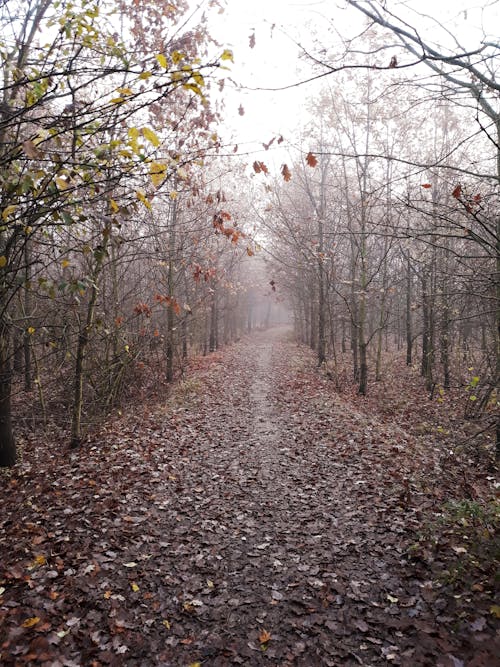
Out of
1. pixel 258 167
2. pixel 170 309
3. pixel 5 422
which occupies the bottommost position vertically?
pixel 5 422

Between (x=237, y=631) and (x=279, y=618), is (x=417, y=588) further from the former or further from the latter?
(x=237, y=631)

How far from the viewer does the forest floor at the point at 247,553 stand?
356 cm

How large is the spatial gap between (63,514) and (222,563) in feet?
7.92

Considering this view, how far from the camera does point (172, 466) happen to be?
7.41 metres

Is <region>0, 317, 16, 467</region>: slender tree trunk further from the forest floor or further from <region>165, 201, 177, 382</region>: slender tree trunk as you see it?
<region>165, 201, 177, 382</region>: slender tree trunk

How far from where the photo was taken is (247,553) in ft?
16.3

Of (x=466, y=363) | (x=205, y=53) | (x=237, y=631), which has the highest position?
(x=205, y=53)

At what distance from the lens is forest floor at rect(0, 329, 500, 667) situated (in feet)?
11.7

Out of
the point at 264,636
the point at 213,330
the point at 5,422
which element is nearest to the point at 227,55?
the point at 264,636

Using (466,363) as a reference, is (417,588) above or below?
below

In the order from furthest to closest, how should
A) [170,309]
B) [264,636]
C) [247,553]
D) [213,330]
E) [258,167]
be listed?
[213,330], [170,309], [247,553], [258,167], [264,636]

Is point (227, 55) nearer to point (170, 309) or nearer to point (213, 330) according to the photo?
point (170, 309)

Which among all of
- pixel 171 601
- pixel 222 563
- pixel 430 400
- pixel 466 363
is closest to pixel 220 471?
pixel 222 563

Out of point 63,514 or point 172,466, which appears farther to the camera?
point 172,466
